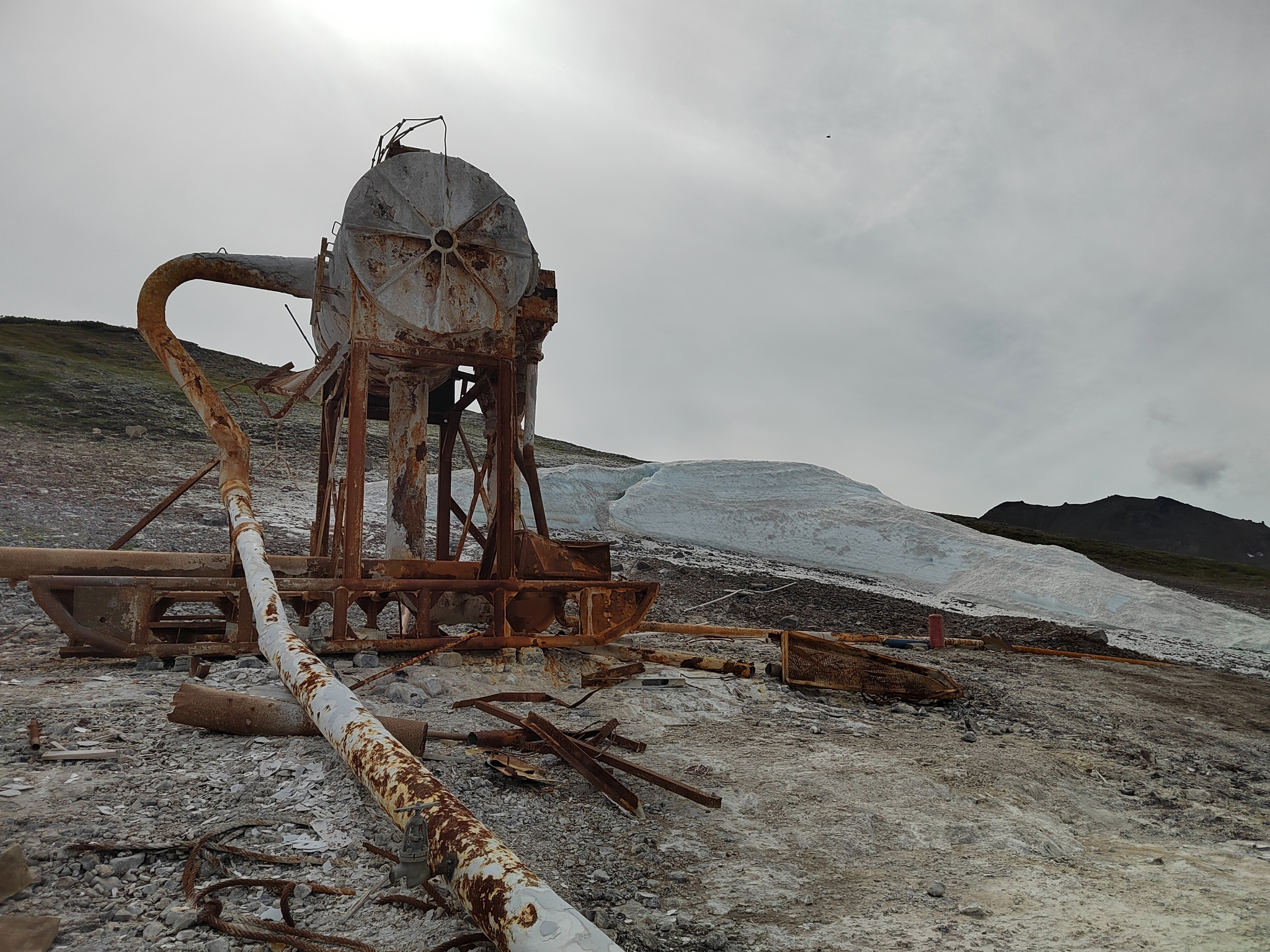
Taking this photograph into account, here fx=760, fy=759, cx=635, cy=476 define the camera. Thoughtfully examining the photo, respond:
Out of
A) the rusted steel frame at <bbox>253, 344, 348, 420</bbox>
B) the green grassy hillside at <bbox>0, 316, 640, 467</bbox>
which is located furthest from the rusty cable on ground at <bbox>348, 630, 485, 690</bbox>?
the green grassy hillside at <bbox>0, 316, 640, 467</bbox>

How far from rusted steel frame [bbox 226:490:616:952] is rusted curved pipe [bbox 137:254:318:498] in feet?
10.4

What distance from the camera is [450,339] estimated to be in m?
6.88

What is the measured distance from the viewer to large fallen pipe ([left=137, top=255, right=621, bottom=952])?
184cm

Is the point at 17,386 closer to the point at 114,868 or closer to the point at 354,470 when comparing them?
Answer: the point at 354,470

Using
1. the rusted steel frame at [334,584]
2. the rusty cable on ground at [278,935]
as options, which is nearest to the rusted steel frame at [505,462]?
the rusted steel frame at [334,584]

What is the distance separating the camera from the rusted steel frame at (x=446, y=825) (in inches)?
72.2

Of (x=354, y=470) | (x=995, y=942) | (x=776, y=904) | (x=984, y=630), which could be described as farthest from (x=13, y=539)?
(x=984, y=630)

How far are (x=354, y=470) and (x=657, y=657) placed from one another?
10.2 ft

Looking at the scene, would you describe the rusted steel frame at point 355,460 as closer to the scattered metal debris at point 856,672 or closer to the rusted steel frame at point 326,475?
the rusted steel frame at point 326,475

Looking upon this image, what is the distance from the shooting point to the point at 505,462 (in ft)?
22.9

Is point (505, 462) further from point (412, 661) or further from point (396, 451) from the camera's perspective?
point (412, 661)

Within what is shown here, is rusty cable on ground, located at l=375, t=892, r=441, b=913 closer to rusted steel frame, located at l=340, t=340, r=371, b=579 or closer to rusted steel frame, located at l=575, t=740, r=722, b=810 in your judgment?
rusted steel frame, located at l=575, t=740, r=722, b=810

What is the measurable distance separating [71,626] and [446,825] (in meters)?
4.63

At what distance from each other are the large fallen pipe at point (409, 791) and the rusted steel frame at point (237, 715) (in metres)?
0.17
